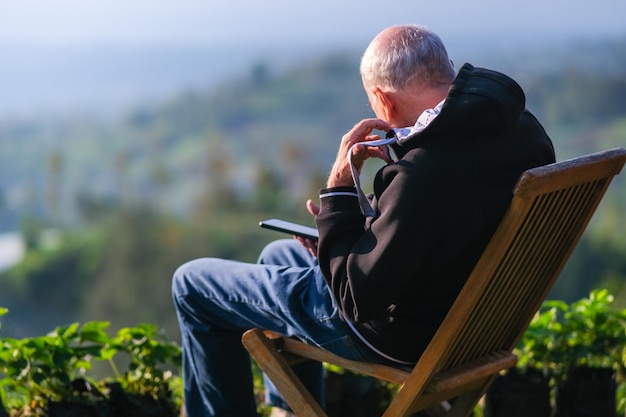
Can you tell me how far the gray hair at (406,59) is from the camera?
7.82 feet

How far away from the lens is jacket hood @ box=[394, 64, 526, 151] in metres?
2.23

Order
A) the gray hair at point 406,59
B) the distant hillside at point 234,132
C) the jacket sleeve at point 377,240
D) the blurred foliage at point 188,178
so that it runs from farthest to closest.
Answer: the distant hillside at point 234,132 < the blurred foliage at point 188,178 < the gray hair at point 406,59 < the jacket sleeve at point 377,240

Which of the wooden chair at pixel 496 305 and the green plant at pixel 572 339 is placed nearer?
the wooden chair at pixel 496 305

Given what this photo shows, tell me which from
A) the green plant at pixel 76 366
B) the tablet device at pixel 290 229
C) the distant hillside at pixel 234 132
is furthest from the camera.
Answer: the distant hillside at pixel 234 132

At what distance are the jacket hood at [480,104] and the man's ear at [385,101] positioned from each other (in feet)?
0.61

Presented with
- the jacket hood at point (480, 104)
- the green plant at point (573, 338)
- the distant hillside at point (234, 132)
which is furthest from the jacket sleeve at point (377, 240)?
the distant hillside at point (234, 132)

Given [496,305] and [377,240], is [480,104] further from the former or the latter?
[496,305]

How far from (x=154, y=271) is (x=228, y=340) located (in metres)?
9.02

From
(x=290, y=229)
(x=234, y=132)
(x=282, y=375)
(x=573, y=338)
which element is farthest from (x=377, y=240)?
(x=234, y=132)

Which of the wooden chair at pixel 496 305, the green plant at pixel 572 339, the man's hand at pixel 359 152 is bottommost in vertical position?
the green plant at pixel 572 339

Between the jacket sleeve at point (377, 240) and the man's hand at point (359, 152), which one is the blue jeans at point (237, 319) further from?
the man's hand at point (359, 152)

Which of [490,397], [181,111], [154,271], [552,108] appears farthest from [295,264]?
[181,111]

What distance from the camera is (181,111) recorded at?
52.6 ft

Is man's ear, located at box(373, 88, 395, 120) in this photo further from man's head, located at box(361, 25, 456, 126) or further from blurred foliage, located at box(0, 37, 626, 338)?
blurred foliage, located at box(0, 37, 626, 338)
